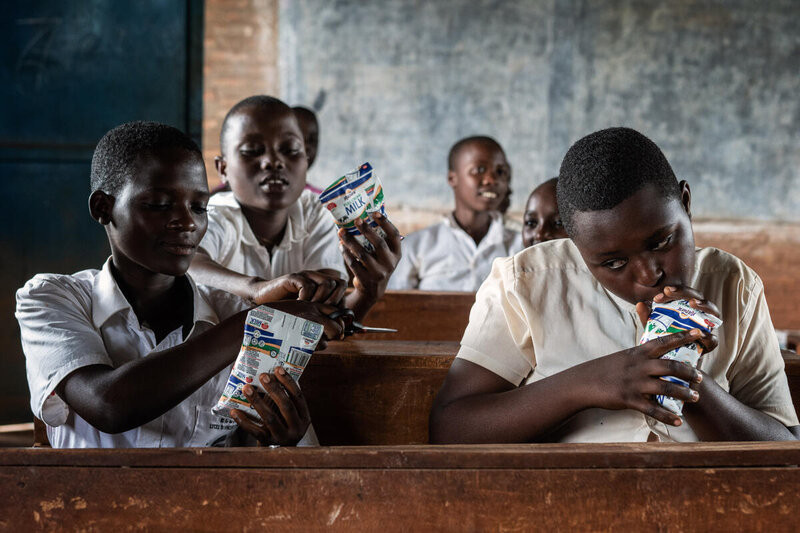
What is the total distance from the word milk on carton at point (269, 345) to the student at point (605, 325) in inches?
11.8

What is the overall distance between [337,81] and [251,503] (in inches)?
203

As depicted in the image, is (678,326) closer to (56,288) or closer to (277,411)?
(277,411)

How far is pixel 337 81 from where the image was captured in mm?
5922

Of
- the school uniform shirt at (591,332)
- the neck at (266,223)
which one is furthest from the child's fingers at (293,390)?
the neck at (266,223)

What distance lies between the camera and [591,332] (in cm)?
146

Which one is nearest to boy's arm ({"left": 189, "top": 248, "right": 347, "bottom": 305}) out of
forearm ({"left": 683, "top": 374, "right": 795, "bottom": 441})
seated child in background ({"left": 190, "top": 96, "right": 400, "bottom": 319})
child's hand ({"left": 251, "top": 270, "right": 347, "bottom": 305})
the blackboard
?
child's hand ({"left": 251, "top": 270, "right": 347, "bottom": 305})

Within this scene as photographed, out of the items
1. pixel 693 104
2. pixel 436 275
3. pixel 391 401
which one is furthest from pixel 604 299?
pixel 693 104

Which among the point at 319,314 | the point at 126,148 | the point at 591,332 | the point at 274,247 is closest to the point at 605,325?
the point at 591,332

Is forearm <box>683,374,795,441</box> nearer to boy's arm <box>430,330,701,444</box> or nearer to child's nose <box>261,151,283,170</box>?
boy's arm <box>430,330,701,444</box>

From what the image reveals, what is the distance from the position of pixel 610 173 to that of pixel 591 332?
0.97 feet

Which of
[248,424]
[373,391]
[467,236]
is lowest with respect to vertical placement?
[467,236]

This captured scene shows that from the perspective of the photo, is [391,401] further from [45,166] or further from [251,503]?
[45,166]

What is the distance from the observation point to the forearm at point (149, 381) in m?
1.38

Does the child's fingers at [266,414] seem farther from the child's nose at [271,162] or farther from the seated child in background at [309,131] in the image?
the seated child in background at [309,131]
